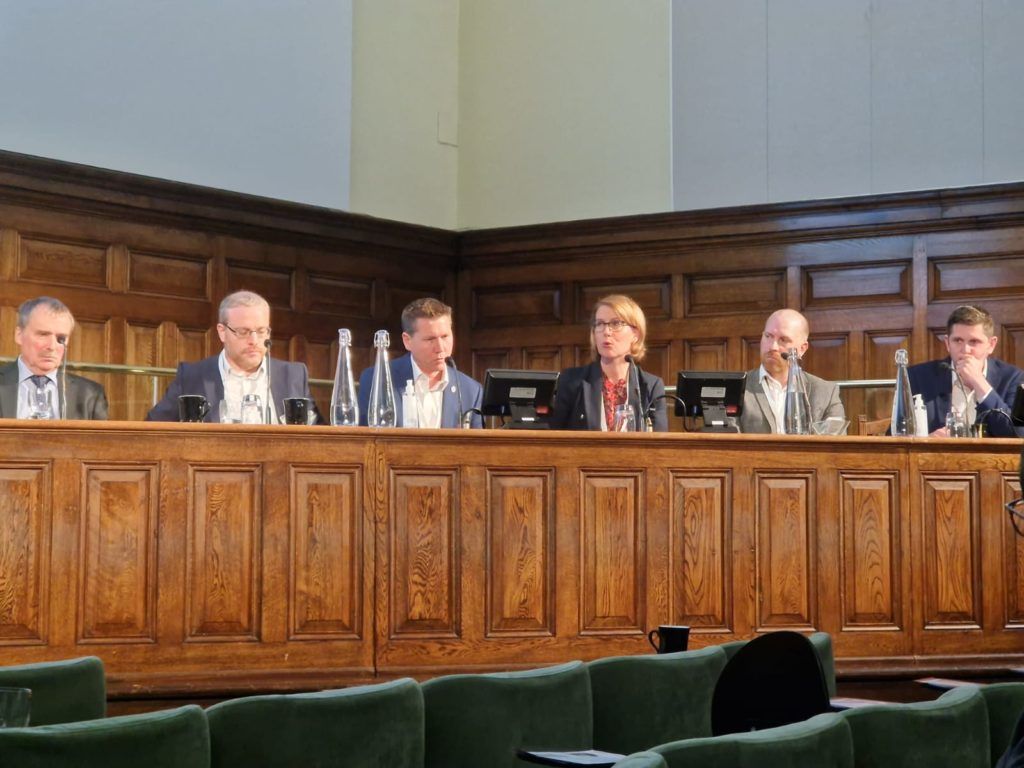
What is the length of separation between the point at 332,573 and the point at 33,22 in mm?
3895

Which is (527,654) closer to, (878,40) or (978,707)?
(978,707)

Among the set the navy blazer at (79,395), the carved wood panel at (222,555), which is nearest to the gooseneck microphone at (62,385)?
the navy blazer at (79,395)

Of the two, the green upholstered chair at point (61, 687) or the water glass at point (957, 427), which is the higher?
the water glass at point (957, 427)

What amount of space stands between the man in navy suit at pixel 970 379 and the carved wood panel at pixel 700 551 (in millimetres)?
1222

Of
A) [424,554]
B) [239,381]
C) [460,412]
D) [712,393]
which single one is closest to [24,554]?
[424,554]

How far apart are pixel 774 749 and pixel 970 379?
4.55 metres

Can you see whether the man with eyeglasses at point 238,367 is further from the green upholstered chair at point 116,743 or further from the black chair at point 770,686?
the green upholstered chair at point 116,743

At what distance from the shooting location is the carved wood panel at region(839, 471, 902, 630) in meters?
5.65

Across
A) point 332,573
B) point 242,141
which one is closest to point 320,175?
point 242,141

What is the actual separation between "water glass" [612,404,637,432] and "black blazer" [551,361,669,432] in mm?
241

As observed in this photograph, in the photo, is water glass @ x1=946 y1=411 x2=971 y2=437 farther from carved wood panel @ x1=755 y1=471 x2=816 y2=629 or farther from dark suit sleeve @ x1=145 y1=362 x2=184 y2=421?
dark suit sleeve @ x1=145 y1=362 x2=184 y2=421

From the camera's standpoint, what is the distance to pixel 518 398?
5938 millimetres

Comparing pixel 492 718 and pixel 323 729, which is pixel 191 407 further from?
pixel 323 729

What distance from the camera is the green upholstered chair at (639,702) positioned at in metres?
3.37
